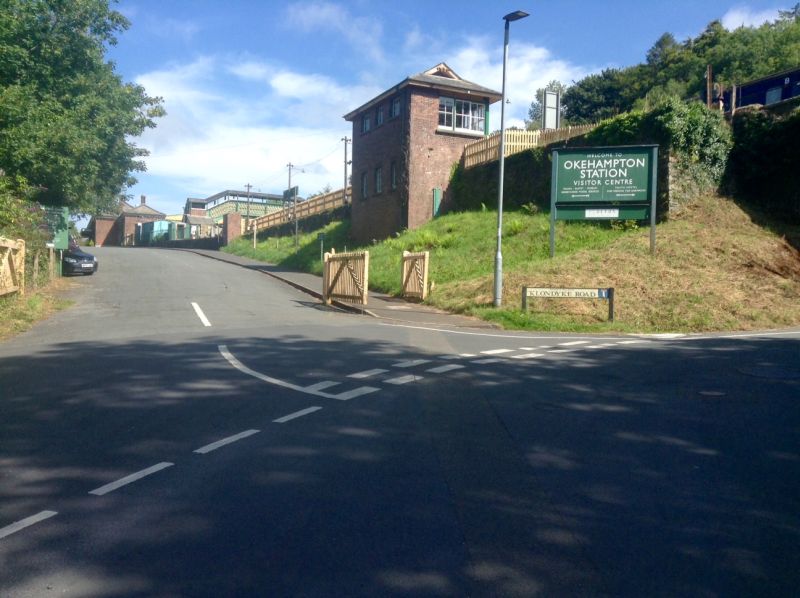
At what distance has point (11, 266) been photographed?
19.1 metres

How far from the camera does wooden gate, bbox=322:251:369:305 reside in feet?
75.8

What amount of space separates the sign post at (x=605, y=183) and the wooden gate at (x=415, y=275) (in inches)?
160

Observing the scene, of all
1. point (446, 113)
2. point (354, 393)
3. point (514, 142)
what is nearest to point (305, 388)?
point (354, 393)

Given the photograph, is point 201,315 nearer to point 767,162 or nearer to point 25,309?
point 25,309

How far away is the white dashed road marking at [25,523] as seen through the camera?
4875 mm

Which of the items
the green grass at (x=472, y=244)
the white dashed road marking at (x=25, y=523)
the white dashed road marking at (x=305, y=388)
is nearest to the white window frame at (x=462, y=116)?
the green grass at (x=472, y=244)

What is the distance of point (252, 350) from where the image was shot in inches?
517

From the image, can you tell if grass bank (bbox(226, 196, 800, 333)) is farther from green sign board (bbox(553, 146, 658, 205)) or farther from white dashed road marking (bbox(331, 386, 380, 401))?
white dashed road marking (bbox(331, 386, 380, 401))

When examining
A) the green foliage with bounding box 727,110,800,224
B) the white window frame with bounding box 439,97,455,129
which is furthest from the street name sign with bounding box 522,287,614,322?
the white window frame with bounding box 439,97,455,129

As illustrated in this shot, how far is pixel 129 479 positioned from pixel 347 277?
18.3 metres

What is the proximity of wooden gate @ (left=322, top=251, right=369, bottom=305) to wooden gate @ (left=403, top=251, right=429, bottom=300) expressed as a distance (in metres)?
1.66

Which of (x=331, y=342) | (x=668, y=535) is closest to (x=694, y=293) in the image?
(x=331, y=342)

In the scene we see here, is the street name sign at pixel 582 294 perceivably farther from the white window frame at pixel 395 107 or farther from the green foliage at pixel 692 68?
the green foliage at pixel 692 68

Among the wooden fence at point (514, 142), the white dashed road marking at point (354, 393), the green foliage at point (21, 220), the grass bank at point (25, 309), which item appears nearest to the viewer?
the white dashed road marking at point (354, 393)
